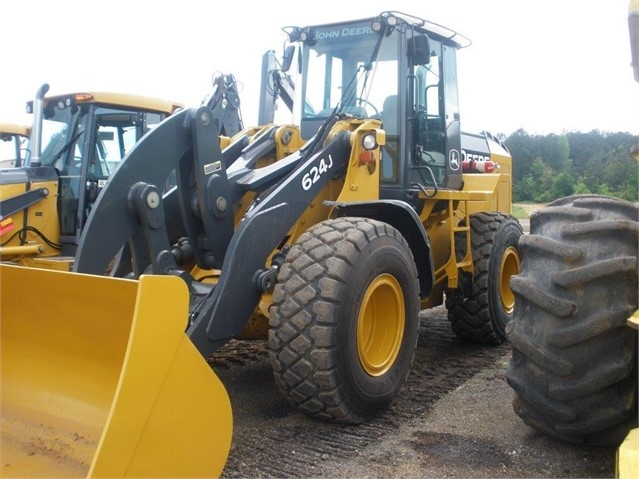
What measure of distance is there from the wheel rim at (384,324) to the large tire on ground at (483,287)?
158cm

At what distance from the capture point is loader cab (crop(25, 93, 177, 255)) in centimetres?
786

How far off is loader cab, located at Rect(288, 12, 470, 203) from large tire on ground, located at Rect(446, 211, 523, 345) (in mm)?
511

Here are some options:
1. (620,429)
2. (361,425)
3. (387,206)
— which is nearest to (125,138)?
(387,206)

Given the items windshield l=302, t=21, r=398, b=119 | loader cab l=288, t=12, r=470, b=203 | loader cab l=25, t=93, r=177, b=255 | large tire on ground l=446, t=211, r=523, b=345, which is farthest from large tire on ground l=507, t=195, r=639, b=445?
loader cab l=25, t=93, r=177, b=255

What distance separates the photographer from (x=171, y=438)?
2.62m

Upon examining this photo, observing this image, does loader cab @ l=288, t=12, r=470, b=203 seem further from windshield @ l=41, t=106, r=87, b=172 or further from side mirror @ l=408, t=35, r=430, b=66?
windshield @ l=41, t=106, r=87, b=172

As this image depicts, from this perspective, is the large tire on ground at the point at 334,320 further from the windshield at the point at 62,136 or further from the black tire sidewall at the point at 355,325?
the windshield at the point at 62,136

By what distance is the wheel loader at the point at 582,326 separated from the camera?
2.83 meters

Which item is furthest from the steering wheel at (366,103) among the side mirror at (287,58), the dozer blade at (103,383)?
the dozer blade at (103,383)

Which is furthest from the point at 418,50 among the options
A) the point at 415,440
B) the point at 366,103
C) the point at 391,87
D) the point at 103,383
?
the point at 103,383

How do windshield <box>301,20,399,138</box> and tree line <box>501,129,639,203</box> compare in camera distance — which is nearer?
windshield <box>301,20,399,138</box>

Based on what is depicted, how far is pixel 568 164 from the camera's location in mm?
40500

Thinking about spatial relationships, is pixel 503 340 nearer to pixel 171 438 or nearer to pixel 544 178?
pixel 171 438

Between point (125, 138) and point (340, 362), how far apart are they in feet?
18.0
